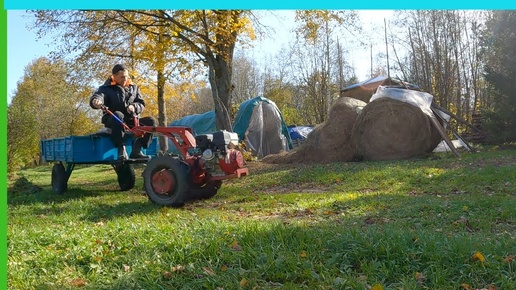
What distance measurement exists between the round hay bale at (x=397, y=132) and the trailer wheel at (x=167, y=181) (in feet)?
28.6

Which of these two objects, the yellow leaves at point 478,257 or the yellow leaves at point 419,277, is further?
the yellow leaves at point 478,257

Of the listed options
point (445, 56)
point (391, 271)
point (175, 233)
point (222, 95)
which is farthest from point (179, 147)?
point (445, 56)

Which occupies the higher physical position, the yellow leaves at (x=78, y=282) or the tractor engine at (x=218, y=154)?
the tractor engine at (x=218, y=154)

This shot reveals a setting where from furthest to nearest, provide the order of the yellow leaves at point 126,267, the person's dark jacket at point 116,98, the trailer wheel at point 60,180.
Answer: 1. the trailer wheel at point 60,180
2. the person's dark jacket at point 116,98
3. the yellow leaves at point 126,267

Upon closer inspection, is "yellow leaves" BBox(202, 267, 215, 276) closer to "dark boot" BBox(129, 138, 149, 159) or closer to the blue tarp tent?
"dark boot" BBox(129, 138, 149, 159)

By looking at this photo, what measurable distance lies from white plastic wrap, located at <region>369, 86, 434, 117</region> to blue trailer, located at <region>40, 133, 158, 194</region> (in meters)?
8.29

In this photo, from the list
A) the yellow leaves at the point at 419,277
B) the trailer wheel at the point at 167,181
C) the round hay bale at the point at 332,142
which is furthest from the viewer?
the round hay bale at the point at 332,142

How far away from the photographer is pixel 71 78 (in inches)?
811

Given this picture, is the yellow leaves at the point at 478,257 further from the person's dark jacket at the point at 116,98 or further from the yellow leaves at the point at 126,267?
the person's dark jacket at the point at 116,98

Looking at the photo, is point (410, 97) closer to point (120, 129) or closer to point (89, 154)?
point (120, 129)

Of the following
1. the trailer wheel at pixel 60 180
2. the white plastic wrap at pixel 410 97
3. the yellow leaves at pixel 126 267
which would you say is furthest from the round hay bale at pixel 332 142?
the yellow leaves at pixel 126 267

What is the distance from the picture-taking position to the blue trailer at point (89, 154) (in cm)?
950

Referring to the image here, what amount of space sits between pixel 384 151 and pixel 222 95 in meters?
5.86

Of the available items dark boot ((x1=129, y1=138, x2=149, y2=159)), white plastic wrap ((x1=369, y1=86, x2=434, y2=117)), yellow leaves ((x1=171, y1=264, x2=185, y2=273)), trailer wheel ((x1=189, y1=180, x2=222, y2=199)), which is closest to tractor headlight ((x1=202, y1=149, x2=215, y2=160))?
trailer wheel ((x1=189, y1=180, x2=222, y2=199))
